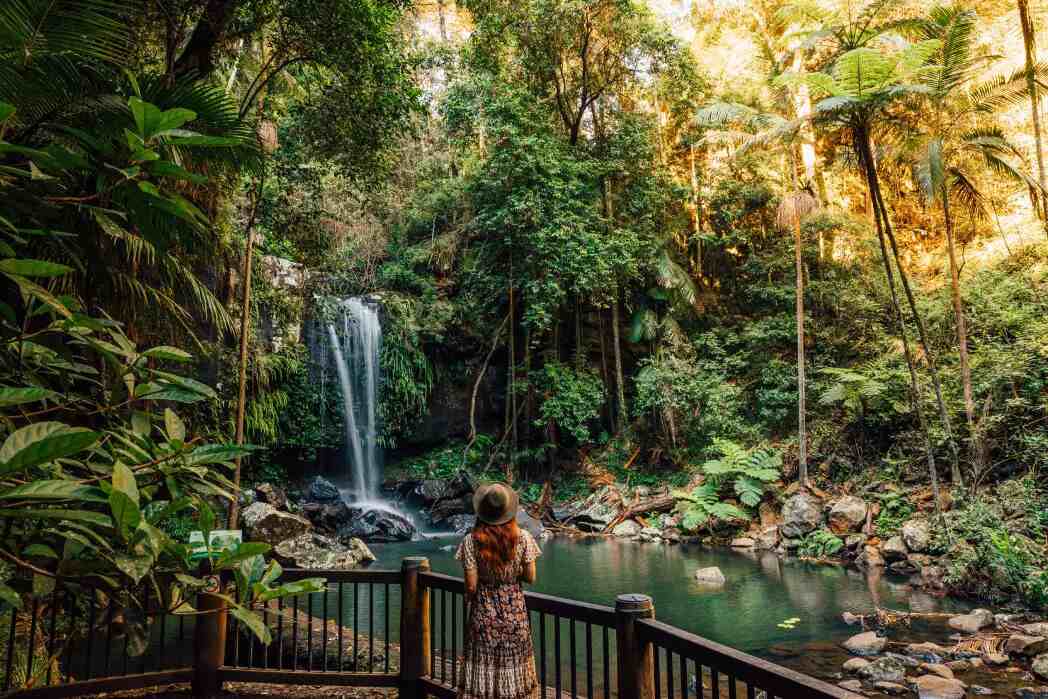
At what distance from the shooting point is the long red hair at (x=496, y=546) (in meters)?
3.05

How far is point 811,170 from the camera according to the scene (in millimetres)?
16844

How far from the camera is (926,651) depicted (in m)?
6.00

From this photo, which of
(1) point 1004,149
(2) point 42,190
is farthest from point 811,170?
(2) point 42,190

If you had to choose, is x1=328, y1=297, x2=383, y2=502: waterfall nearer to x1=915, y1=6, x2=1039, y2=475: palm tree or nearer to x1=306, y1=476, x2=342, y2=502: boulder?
x1=306, y1=476, x2=342, y2=502: boulder

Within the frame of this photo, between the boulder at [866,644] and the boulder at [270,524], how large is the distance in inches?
331

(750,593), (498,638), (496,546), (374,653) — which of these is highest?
(496,546)

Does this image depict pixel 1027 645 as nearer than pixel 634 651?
No

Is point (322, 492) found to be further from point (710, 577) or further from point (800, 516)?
point (800, 516)

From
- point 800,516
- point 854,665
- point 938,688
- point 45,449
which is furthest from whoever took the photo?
point 800,516

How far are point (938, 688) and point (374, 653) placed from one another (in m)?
4.59

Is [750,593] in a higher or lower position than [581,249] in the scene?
lower

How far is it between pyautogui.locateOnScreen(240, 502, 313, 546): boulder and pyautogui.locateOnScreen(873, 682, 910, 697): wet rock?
342 inches

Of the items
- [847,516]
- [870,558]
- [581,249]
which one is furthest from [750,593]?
[581,249]

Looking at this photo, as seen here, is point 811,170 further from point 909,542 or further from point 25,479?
point 25,479
